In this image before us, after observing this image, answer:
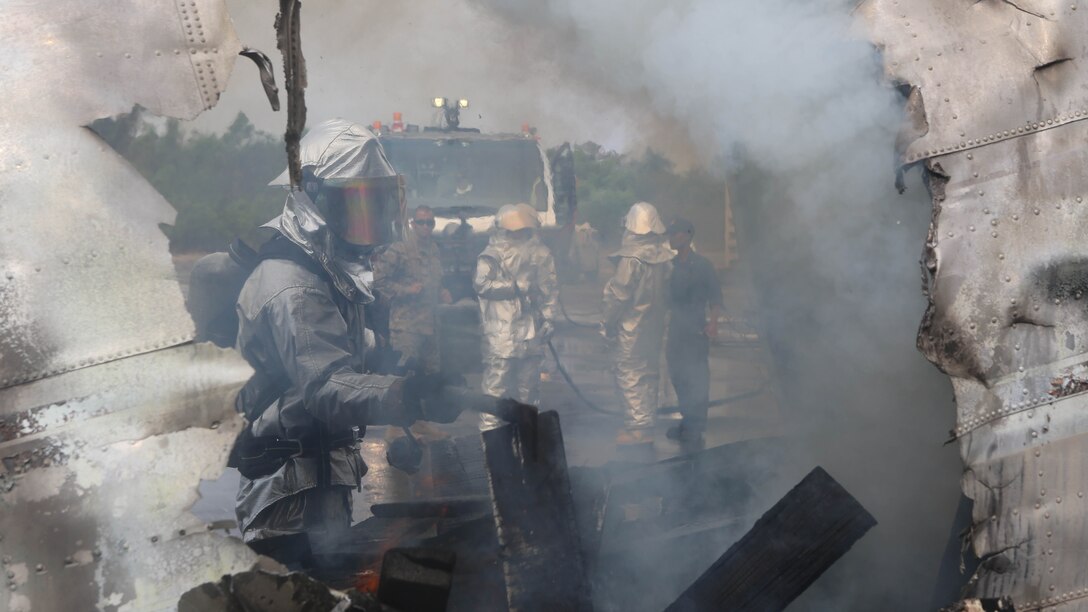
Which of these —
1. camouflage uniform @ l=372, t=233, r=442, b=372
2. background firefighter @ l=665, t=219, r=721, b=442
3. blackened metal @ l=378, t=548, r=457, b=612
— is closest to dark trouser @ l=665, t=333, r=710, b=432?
background firefighter @ l=665, t=219, r=721, b=442

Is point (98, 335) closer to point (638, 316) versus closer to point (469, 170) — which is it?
point (638, 316)

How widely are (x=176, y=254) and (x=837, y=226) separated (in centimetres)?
380

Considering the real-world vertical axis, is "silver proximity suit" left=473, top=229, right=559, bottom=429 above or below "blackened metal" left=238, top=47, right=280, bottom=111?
below

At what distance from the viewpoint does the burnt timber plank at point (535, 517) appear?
3.22 meters

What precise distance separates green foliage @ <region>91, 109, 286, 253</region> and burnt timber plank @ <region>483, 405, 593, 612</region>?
53.8 inches

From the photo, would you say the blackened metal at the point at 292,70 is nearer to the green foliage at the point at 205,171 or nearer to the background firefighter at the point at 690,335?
the green foliage at the point at 205,171

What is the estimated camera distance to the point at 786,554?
11.3 ft

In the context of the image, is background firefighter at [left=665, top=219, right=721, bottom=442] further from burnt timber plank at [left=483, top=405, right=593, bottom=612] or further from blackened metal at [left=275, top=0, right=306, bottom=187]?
blackened metal at [left=275, top=0, right=306, bottom=187]

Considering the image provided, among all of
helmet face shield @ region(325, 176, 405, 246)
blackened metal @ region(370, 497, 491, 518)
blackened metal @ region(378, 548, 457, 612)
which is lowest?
blackened metal @ region(370, 497, 491, 518)

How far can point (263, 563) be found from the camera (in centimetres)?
276

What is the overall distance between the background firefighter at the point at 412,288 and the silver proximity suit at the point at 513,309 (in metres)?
0.62

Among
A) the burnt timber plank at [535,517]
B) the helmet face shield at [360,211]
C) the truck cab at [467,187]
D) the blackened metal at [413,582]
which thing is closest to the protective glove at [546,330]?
the truck cab at [467,187]

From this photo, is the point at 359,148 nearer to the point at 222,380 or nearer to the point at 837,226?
the point at 222,380

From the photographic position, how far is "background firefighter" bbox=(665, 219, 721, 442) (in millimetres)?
7898
